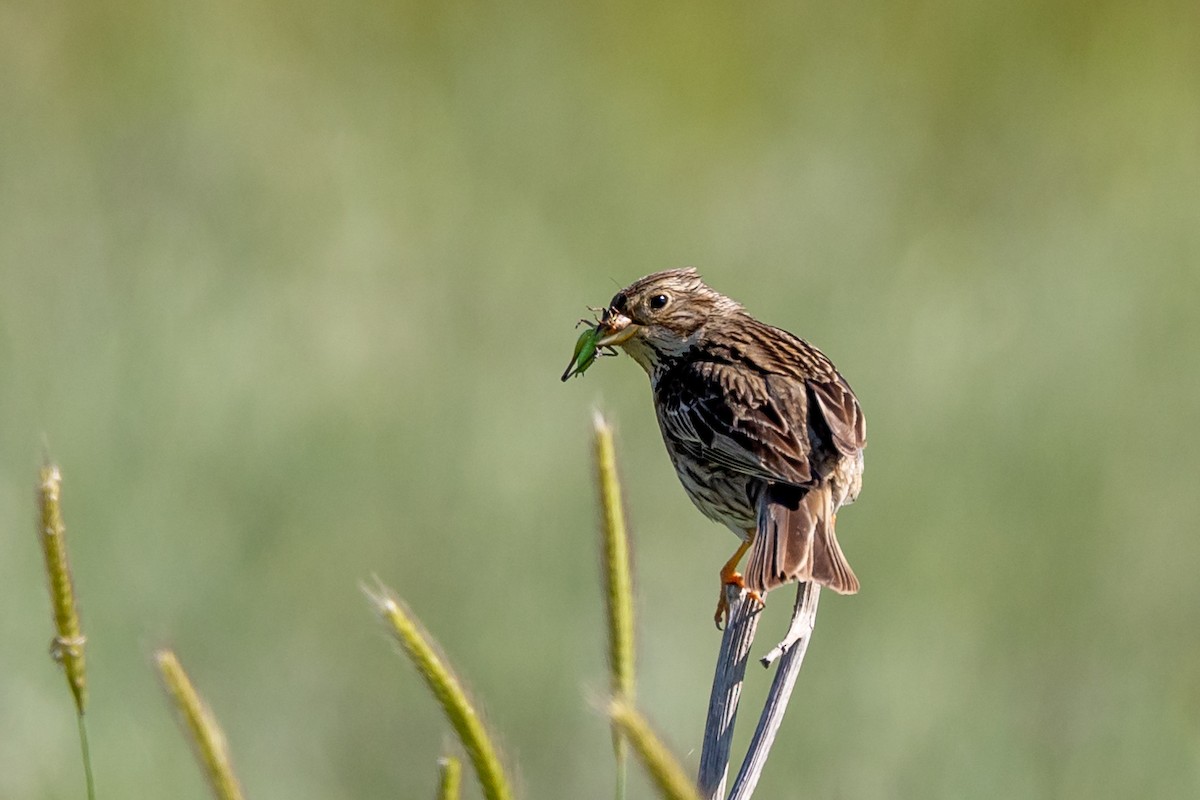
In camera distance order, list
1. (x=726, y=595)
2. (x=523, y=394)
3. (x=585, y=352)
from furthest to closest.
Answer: (x=523, y=394) → (x=585, y=352) → (x=726, y=595)

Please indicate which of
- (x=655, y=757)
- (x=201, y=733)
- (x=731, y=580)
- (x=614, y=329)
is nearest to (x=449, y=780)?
(x=201, y=733)

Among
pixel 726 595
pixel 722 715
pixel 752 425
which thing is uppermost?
pixel 752 425

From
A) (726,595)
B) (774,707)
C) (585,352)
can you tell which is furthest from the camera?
(585,352)

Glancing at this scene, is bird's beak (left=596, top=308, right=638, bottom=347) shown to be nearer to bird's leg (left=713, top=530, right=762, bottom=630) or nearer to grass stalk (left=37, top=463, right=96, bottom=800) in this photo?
bird's leg (left=713, top=530, right=762, bottom=630)

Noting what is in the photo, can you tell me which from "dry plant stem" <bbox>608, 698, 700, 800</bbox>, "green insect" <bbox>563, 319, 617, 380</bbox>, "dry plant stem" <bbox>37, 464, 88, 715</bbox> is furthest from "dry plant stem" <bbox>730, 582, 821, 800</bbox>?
A: "green insect" <bbox>563, 319, 617, 380</bbox>

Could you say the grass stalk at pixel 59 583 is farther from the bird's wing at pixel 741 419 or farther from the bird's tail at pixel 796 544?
the bird's wing at pixel 741 419

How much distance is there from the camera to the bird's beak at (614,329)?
168 inches

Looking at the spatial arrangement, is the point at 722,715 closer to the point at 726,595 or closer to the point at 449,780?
the point at 449,780

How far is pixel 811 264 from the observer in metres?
6.97

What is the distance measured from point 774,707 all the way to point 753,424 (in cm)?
127

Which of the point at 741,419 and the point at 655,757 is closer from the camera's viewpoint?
the point at 655,757

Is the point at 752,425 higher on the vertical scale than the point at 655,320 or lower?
lower

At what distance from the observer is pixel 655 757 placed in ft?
5.87

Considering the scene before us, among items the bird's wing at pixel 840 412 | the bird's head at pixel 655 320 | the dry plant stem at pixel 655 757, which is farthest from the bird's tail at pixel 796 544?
the dry plant stem at pixel 655 757
